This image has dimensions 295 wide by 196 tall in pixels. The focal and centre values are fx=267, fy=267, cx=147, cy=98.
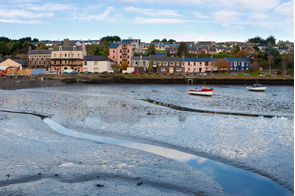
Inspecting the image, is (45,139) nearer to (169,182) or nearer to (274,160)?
(169,182)

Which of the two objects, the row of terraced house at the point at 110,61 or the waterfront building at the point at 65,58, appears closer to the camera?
the waterfront building at the point at 65,58

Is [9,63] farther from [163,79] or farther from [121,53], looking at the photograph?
[163,79]

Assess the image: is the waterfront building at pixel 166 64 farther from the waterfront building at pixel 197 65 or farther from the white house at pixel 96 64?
the white house at pixel 96 64

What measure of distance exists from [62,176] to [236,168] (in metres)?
7.83

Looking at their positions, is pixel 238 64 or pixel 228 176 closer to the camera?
pixel 228 176

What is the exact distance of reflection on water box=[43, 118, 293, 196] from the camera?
10.4 metres

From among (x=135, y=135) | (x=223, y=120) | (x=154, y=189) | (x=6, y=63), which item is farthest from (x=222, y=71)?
(x=154, y=189)

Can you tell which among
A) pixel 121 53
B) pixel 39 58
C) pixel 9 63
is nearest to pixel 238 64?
pixel 121 53

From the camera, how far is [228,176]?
11609 millimetres

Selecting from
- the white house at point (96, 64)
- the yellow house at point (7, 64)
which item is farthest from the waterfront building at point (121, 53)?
the yellow house at point (7, 64)

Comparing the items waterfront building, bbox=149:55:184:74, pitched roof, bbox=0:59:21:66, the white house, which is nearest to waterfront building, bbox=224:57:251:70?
waterfront building, bbox=149:55:184:74

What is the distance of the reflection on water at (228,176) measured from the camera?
10.4 m

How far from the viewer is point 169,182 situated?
1076 cm

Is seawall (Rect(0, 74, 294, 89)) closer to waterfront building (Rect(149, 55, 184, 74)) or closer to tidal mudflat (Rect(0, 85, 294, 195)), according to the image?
waterfront building (Rect(149, 55, 184, 74))
